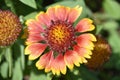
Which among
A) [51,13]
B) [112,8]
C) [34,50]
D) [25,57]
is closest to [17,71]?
[25,57]

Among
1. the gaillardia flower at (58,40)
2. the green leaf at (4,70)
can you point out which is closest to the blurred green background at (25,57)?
the green leaf at (4,70)

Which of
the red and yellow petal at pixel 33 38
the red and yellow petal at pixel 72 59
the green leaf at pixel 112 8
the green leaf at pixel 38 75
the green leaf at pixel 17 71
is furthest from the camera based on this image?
the green leaf at pixel 112 8

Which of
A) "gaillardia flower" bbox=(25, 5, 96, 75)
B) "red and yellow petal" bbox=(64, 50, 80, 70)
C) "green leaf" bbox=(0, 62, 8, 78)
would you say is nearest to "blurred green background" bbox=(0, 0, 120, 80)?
"green leaf" bbox=(0, 62, 8, 78)

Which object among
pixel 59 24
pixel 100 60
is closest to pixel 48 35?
pixel 59 24

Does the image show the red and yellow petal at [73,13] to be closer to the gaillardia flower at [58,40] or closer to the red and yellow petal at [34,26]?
the gaillardia flower at [58,40]

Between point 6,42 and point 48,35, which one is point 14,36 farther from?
point 48,35

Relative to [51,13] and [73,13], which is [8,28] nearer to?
[51,13]

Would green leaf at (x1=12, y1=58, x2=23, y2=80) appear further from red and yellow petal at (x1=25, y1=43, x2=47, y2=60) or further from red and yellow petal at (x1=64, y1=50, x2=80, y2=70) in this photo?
red and yellow petal at (x1=64, y1=50, x2=80, y2=70)
